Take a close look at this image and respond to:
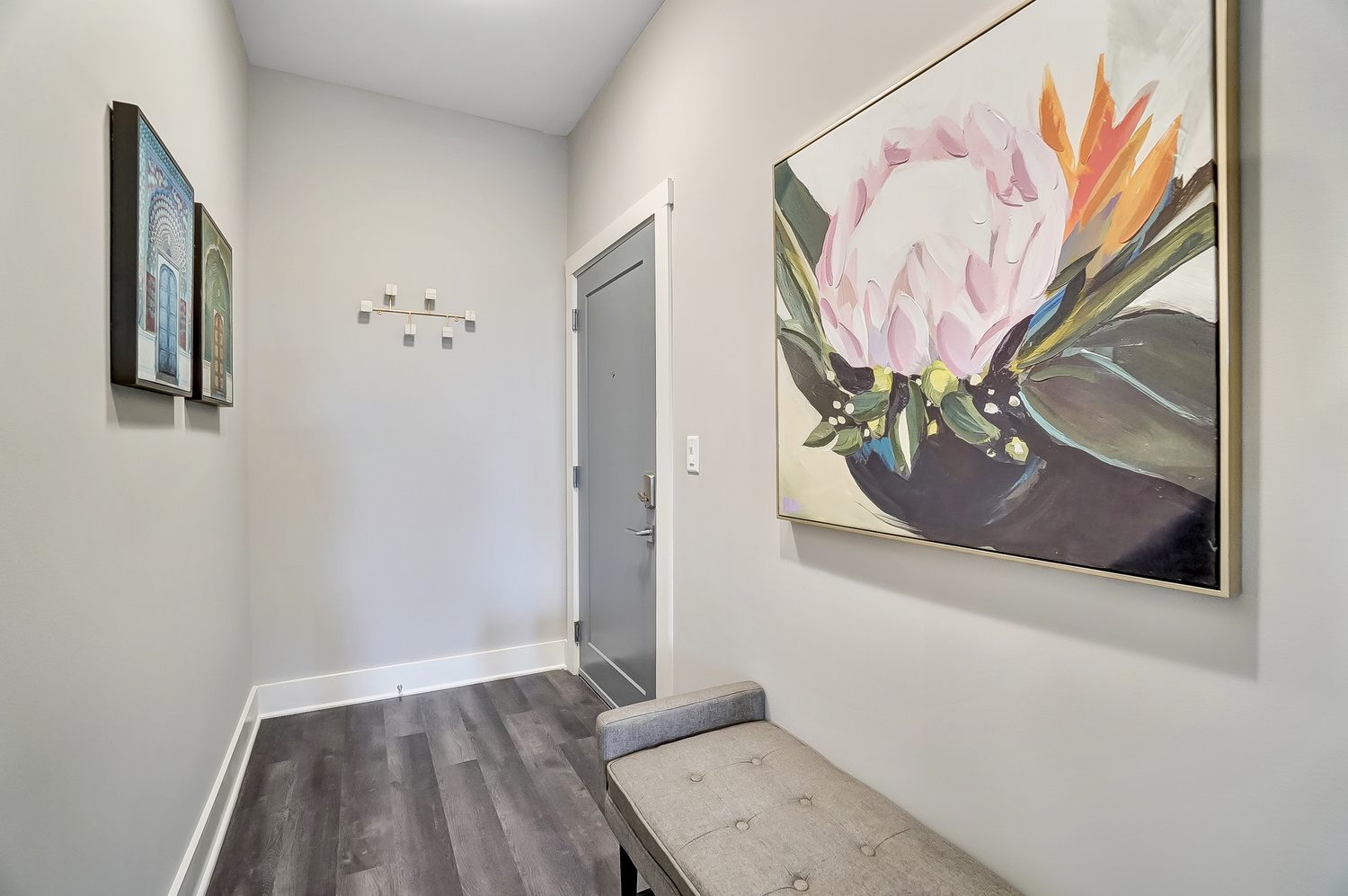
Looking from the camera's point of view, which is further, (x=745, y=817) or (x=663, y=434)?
(x=663, y=434)

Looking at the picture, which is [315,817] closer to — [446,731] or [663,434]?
[446,731]

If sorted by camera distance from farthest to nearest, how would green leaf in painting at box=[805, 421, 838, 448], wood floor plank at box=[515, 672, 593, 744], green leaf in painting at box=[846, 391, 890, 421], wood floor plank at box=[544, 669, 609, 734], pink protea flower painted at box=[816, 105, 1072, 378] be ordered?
wood floor plank at box=[544, 669, 609, 734], wood floor plank at box=[515, 672, 593, 744], green leaf in painting at box=[805, 421, 838, 448], green leaf in painting at box=[846, 391, 890, 421], pink protea flower painted at box=[816, 105, 1072, 378]

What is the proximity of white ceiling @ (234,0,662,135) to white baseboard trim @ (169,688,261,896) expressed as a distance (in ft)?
8.82

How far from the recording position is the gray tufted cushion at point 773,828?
3.55 feet

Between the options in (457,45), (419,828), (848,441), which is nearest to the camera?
(848,441)

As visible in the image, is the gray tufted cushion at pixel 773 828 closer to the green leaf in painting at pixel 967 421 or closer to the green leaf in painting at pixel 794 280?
the green leaf in painting at pixel 967 421

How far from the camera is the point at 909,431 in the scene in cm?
125

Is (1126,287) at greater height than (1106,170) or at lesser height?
lesser

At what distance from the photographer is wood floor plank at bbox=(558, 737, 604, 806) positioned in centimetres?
216

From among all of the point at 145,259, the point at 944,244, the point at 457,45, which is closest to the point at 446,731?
the point at 145,259

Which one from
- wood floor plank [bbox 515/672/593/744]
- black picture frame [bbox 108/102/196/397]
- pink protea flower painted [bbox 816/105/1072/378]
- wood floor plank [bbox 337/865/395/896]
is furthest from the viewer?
wood floor plank [bbox 515/672/593/744]

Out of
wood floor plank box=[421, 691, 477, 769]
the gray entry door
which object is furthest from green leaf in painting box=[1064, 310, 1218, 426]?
wood floor plank box=[421, 691, 477, 769]

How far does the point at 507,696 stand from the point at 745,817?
1961 mm

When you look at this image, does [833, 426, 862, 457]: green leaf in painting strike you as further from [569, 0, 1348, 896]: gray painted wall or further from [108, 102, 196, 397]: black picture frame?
[108, 102, 196, 397]: black picture frame
